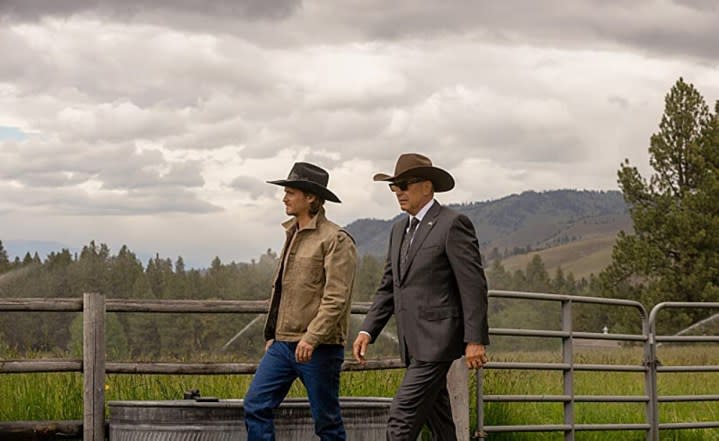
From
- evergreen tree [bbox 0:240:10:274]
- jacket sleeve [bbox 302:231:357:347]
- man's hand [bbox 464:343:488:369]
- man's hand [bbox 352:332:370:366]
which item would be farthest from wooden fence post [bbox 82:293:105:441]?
evergreen tree [bbox 0:240:10:274]

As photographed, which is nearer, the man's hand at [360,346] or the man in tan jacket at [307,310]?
the man's hand at [360,346]

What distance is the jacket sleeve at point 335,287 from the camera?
7.13 metres

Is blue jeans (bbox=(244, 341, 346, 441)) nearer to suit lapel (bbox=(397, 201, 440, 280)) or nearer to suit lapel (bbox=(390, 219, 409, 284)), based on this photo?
suit lapel (bbox=(390, 219, 409, 284))

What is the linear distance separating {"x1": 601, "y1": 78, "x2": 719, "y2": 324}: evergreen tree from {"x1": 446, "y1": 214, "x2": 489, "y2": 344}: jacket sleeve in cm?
4381

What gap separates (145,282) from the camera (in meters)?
67.9

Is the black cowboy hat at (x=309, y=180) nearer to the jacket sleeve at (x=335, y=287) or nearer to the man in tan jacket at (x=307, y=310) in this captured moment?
the man in tan jacket at (x=307, y=310)

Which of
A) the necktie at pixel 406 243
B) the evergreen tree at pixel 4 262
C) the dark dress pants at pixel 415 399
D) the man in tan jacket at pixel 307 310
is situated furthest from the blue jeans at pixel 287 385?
the evergreen tree at pixel 4 262

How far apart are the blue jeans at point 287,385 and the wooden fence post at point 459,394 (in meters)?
2.02

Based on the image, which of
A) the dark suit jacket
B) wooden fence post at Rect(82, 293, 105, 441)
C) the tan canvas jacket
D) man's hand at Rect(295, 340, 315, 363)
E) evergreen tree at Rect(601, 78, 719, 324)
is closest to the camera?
the dark suit jacket

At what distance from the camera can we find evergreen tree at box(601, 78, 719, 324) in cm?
5028

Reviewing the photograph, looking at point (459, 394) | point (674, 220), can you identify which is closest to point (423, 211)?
point (459, 394)

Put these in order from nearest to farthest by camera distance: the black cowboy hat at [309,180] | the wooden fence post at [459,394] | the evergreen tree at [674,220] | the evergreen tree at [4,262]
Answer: the black cowboy hat at [309,180], the wooden fence post at [459,394], the evergreen tree at [674,220], the evergreen tree at [4,262]

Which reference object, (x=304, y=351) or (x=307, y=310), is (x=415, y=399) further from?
(x=307, y=310)

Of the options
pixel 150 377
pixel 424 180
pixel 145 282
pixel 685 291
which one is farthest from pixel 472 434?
pixel 145 282
